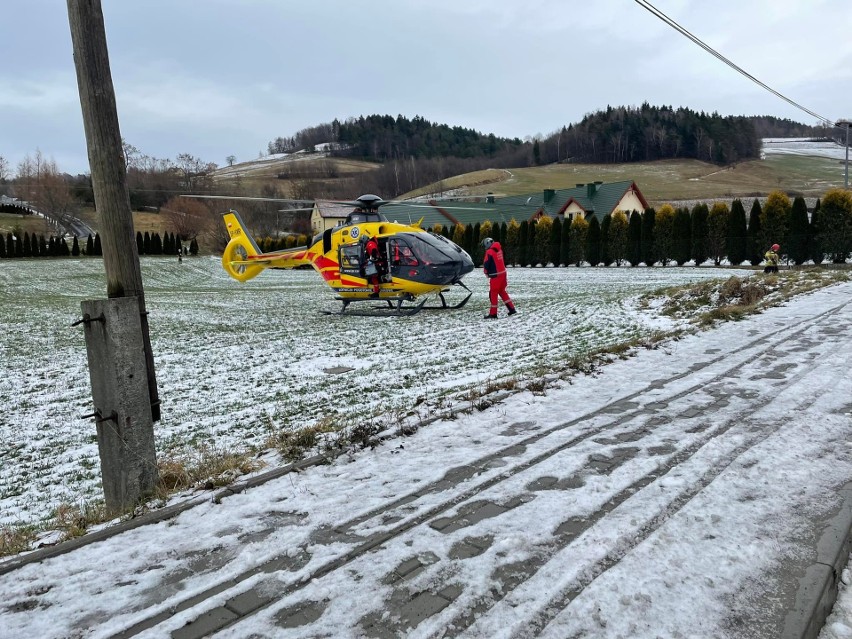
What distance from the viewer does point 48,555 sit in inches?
110

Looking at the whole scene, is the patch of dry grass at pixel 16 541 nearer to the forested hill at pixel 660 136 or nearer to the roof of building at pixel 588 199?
the roof of building at pixel 588 199

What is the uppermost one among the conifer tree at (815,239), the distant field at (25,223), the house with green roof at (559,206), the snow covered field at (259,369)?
the distant field at (25,223)

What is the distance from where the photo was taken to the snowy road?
2.24m

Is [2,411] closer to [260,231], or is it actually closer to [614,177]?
[260,231]

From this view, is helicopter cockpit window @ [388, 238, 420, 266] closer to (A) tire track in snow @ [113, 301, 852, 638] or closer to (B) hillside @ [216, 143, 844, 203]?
(A) tire track in snow @ [113, 301, 852, 638]

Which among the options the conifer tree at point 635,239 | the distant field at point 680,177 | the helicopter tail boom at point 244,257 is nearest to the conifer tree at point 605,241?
the conifer tree at point 635,239

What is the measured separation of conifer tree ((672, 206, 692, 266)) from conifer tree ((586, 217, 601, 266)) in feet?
16.7

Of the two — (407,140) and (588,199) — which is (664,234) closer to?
(588,199)

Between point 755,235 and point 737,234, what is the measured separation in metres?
0.96

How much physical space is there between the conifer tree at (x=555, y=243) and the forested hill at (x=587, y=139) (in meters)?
78.7

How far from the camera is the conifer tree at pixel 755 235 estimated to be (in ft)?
98.6

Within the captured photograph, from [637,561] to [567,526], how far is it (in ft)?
1.39

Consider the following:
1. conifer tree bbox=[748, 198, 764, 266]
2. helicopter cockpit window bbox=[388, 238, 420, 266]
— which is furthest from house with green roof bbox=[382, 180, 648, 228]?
helicopter cockpit window bbox=[388, 238, 420, 266]

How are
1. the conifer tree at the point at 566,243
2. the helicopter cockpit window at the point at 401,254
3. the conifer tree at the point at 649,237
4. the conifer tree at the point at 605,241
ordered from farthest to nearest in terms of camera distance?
the conifer tree at the point at 566,243 < the conifer tree at the point at 605,241 < the conifer tree at the point at 649,237 < the helicopter cockpit window at the point at 401,254
